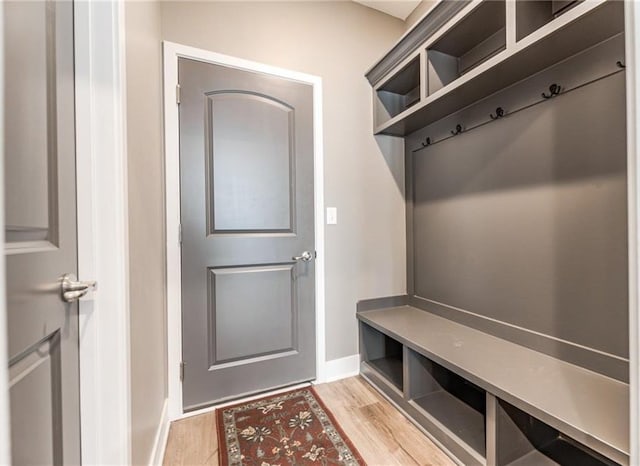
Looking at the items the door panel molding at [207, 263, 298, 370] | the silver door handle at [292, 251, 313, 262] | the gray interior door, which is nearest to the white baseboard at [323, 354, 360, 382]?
the door panel molding at [207, 263, 298, 370]

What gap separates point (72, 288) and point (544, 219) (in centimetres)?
186

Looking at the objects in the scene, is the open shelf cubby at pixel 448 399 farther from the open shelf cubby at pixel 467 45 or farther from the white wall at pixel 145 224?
the open shelf cubby at pixel 467 45

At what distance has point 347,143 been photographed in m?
2.10

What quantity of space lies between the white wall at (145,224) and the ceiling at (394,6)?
1.50m

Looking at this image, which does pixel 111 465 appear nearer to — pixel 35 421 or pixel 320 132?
pixel 35 421

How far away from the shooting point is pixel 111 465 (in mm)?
837

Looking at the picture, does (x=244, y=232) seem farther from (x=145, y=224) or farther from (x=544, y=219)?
(x=544, y=219)

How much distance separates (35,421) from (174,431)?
115 centimetres

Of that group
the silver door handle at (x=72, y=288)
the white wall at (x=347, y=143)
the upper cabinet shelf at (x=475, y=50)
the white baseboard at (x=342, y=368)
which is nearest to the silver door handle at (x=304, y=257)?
the white wall at (x=347, y=143)

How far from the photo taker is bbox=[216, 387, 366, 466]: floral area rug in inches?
52.4

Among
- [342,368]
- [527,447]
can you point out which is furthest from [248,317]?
[527,447]

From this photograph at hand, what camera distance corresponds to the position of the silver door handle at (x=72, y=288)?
74 cm

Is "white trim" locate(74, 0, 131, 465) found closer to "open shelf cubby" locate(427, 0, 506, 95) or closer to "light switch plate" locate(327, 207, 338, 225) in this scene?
"light switch plate" locate(327, 207, 338, 225)

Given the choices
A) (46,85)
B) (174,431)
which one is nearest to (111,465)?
(174,431)
